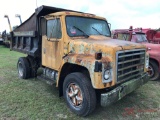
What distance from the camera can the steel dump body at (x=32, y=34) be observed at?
5.67 m

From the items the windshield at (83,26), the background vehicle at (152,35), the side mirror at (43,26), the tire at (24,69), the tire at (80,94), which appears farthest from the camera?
the background vehicle at (152,35)

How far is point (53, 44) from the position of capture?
4.85 metres

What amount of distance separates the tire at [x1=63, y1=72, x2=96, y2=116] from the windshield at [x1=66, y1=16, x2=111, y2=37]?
1.15 m

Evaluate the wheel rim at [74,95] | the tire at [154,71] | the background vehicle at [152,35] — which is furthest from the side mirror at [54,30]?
the background vehicle at [152,35]

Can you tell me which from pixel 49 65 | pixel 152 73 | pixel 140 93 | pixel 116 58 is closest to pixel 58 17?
pixel 49 65

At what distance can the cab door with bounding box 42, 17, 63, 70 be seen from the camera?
4.61m

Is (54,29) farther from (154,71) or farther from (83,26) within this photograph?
(154,71)

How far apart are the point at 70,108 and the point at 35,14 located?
325cm

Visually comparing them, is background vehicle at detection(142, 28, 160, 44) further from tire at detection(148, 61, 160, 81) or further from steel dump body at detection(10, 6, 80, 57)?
steel dump body at detection(10, 6, 80, 57)

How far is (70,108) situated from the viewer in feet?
13.8

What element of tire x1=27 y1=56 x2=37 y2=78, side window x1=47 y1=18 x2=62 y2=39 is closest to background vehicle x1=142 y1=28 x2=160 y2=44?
tire x1=27 y1=56 x2=37 y2=78

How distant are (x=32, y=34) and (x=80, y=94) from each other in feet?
9.51

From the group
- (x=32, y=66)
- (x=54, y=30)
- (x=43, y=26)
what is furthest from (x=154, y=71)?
(x=32, y=66)

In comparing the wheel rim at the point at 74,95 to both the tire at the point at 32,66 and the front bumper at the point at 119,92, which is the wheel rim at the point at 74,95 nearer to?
the front bumper at the point at 119,92
